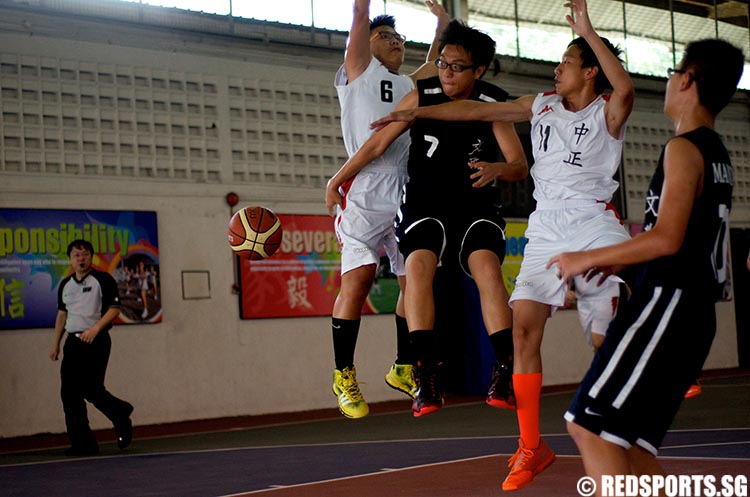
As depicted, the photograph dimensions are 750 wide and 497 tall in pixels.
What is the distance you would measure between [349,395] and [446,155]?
1.30 metres

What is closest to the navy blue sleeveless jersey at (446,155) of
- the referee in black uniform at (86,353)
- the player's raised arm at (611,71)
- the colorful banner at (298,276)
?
the player's raised arm at (611,71)

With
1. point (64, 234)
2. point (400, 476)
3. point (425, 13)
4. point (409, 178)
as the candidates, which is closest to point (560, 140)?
point (409, 178)

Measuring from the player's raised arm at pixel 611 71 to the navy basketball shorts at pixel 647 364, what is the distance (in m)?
1.63

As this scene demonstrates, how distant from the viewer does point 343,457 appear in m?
8.62

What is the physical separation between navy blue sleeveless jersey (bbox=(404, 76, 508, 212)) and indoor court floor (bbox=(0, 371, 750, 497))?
6.31ft

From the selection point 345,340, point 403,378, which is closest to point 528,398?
point 403,378

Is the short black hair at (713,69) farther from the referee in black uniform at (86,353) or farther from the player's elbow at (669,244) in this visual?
the referee in black uniform at (86,353)

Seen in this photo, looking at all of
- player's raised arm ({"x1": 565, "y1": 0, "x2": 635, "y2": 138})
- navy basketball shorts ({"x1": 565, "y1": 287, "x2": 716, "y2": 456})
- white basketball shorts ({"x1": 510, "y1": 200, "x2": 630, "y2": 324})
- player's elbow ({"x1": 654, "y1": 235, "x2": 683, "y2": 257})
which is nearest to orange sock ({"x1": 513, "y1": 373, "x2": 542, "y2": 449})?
white basketball shorts ({"x1": 510, "y1": 200, "x2": 630, "y2": 324})

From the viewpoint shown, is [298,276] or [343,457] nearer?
[343,457]

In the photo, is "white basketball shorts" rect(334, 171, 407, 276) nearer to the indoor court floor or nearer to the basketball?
the basketball

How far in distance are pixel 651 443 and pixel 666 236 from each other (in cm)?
68

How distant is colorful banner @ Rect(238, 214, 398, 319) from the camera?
13.5 m

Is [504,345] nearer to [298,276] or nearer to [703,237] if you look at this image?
[703,237]

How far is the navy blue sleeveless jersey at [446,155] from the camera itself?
5.26 m
